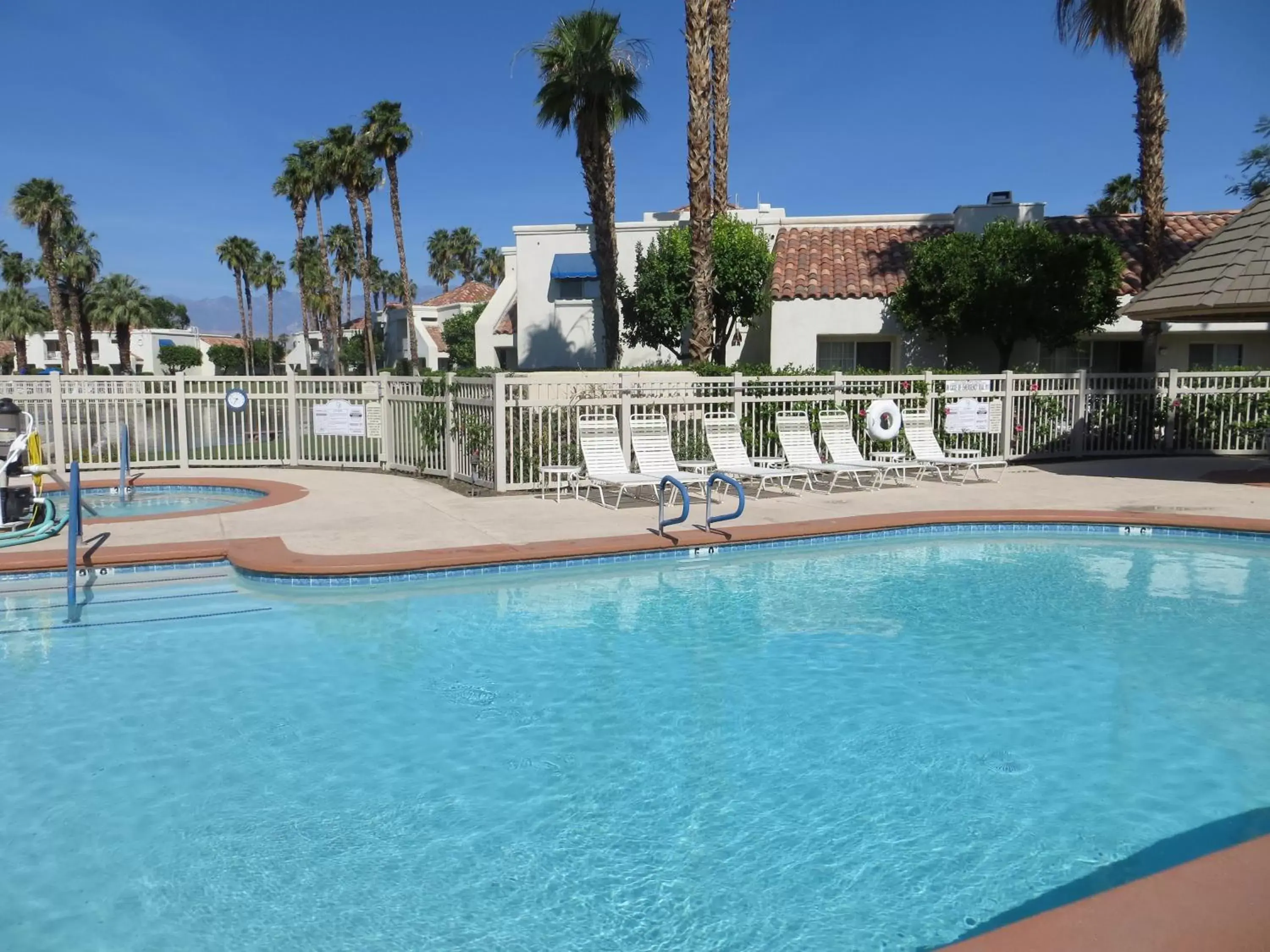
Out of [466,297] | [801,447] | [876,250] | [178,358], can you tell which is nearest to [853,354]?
[876,250]

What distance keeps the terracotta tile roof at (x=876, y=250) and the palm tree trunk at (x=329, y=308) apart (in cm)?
2538

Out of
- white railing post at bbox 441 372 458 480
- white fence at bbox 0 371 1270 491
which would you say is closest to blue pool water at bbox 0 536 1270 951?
white fence at bbox 0 371 1270 491

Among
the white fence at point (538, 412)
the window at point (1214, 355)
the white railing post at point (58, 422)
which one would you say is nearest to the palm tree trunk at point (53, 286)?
the white fence at point (538, 412)

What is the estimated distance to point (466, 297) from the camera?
57.1 m

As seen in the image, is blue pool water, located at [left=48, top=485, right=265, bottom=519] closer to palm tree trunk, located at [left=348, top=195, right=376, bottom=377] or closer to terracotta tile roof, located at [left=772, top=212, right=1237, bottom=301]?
terracotta tile roof, located at [left=772, top=212, right=1237, bottom=301]

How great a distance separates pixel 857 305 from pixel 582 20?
8868 mm

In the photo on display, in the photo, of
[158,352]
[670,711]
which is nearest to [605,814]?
[670,711]

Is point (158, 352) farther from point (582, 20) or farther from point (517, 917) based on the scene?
point (517, 917)

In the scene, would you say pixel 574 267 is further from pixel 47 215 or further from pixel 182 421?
pixel 47 215

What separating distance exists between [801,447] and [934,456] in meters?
2.30

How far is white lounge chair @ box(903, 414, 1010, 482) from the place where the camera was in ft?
47.9

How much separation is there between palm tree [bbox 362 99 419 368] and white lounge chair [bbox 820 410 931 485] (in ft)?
82.4

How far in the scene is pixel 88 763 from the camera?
5105 mm

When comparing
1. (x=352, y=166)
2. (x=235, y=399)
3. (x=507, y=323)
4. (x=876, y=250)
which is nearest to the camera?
(x=235, y=399)
